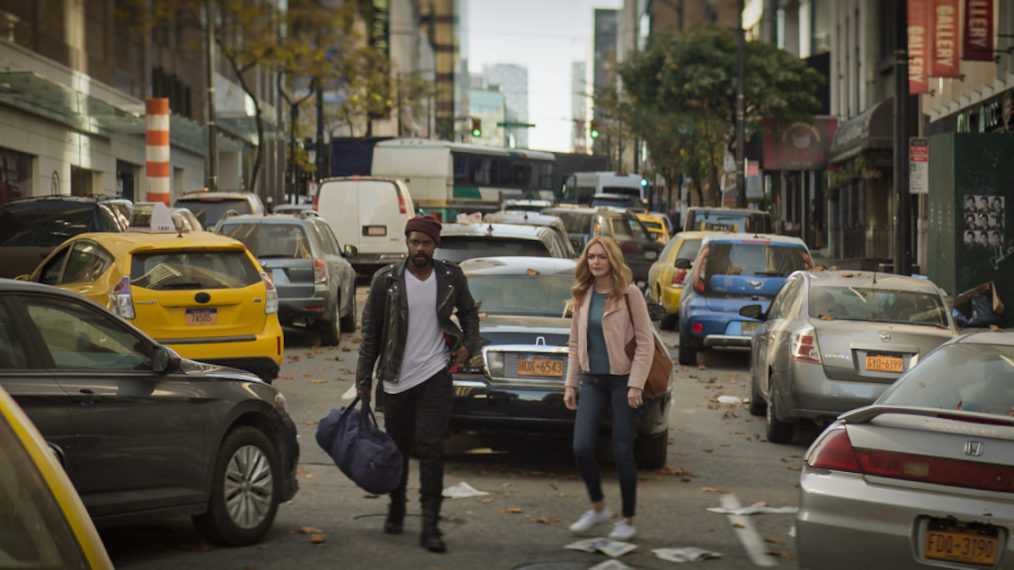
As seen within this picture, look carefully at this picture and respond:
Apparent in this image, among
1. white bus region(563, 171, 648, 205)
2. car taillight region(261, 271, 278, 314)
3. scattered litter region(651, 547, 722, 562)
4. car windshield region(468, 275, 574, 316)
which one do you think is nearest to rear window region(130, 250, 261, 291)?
car taillight region(261, 271, 278, 314)

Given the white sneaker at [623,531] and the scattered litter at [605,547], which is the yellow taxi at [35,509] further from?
the white sneaker at [623,531]

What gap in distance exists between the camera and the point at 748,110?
53656 millimetres

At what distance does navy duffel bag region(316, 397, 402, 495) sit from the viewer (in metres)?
7.37

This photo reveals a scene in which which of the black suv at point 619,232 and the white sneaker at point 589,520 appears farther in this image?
the black suv at point 619,232

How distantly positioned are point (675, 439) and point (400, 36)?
131247 millimetres

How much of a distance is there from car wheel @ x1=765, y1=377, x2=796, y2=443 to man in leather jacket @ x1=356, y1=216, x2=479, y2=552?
456 cm

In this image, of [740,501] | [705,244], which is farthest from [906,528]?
[705,244]

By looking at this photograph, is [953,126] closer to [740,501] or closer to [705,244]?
[705,244]

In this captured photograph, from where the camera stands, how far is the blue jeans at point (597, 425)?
7875mm

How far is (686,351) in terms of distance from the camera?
56.9 feet

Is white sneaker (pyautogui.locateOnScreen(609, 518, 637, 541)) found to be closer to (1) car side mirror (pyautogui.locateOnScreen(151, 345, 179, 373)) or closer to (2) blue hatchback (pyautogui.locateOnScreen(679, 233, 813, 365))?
(1) car side mirror (pyautogui.locateOnScreen(151, 345, 179, 373))

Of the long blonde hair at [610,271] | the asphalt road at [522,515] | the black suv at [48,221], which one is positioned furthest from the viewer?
the black suv at [48,221]

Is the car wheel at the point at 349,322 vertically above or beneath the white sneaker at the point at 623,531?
above

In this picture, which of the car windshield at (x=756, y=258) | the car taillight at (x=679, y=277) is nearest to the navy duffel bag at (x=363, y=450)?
the car windshield at (x=756, y=258)
